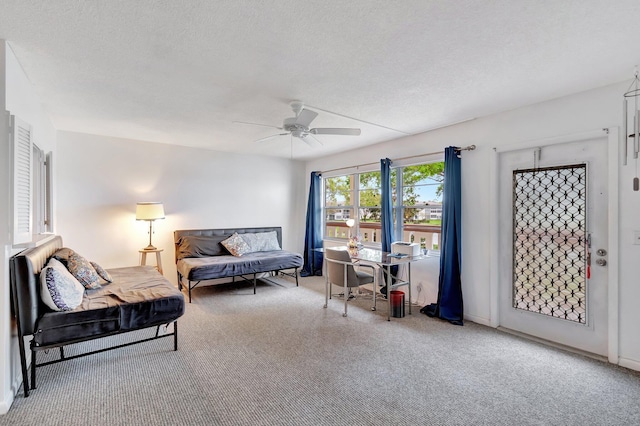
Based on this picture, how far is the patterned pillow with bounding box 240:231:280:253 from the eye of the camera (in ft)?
18.2

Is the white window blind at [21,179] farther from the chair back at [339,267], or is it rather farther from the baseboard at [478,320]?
the baseboard at [478,320]

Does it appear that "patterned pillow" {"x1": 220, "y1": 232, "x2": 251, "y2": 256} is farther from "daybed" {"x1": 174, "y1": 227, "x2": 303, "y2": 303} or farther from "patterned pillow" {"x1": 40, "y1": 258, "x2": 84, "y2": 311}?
"patterned pillow" {"x1": 40, "y1": 258, "x2": 84, "y2": 311}

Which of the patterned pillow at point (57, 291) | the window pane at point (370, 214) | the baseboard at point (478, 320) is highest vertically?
the window pane at point (370, 214)

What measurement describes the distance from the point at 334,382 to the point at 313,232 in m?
3.94

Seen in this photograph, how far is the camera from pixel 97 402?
209 centimetres

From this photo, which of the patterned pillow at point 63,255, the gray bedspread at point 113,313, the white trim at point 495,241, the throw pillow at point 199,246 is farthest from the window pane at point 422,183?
the patterned pillow at point 63,255

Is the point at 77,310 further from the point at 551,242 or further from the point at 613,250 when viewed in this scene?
the point at 613,250

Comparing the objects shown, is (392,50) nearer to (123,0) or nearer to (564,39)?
(564,39)

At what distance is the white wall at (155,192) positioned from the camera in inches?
172

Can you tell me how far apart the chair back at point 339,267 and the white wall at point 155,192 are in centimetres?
259

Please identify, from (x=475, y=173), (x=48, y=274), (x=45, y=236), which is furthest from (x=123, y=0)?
(x=475, y=173)

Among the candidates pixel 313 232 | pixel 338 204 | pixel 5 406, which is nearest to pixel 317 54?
pixel 5 406

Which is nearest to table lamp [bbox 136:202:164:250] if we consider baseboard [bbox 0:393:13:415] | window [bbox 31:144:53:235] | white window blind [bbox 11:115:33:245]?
window [bbox 31:144:53:235]

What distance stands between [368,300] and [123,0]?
4121mm
